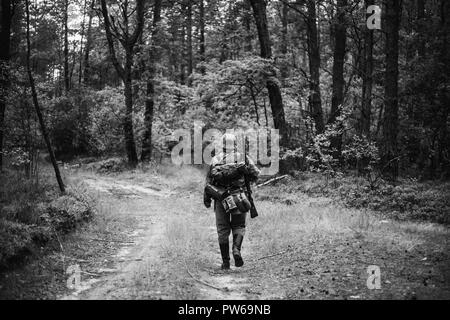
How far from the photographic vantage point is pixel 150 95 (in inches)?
910

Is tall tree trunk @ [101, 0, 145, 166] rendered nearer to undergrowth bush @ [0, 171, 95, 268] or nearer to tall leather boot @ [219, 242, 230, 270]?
undergrowth bush @ [0, 171, 95, 268]

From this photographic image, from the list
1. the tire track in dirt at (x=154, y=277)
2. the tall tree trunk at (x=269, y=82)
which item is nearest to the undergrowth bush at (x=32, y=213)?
the tire track in dirt at (x=154, y=277)

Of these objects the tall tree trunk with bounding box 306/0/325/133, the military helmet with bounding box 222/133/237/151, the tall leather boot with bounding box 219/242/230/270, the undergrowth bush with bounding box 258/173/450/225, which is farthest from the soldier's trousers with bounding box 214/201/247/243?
the tall tree trunk with bounding box 306/0/325/133

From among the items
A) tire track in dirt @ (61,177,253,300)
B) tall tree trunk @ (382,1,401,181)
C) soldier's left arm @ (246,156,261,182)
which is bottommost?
tire track in dirt @ (61,177,253,300)

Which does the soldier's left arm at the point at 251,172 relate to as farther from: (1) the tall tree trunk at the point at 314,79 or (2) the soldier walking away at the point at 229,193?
(1) the tall tree trunk at the point at 314,79

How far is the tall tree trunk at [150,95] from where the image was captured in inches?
898

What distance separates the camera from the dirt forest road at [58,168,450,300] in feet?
17.7

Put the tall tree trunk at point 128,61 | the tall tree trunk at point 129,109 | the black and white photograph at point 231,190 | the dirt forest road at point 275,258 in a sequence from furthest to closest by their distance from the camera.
A: the tall tree trunk at point 129,109 < the tall tree trunk at point 128,61 < the black and white photograph at point 231,190 < the dirt forest road at point 275,258

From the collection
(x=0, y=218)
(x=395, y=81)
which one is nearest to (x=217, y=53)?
(x=395, y=81)

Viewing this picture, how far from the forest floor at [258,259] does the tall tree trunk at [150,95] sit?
38.6 ft

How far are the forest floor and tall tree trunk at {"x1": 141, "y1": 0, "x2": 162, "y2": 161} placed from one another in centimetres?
1177

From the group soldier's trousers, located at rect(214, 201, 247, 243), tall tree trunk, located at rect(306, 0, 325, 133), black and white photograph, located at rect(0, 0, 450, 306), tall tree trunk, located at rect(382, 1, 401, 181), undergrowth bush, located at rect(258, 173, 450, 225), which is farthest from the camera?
tall tree trunk, located at rect(306, 0, 325, 133)
